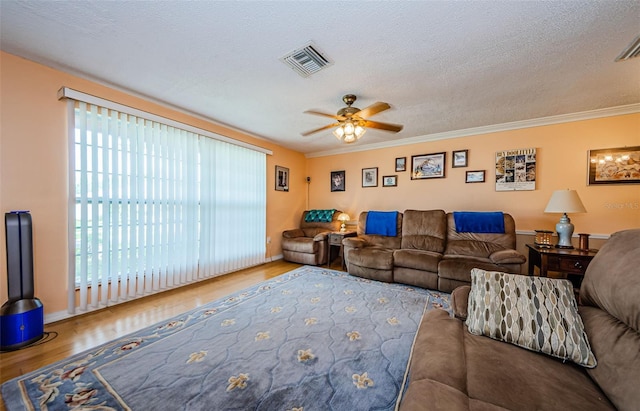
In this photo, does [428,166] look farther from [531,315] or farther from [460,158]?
[531,315]

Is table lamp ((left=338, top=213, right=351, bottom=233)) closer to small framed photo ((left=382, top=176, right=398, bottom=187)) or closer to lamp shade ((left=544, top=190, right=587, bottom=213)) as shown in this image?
small framed photo ((left=382, top=176, right=398, bottom=187))

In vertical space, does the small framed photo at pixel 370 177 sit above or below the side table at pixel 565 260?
above

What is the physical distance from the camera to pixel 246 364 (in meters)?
1.69

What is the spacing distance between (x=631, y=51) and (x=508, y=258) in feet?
7.01

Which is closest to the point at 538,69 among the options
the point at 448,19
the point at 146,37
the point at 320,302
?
the point at 448,19

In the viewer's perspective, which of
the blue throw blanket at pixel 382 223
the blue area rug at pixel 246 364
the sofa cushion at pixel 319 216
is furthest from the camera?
the sofa cushion at pixel 319 216

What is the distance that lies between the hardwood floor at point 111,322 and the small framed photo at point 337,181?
2.56 m

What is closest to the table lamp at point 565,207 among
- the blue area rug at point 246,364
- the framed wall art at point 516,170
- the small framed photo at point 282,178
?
the framed wall art at point 516,170

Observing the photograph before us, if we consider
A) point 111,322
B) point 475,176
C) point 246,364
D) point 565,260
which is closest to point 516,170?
point 475,176

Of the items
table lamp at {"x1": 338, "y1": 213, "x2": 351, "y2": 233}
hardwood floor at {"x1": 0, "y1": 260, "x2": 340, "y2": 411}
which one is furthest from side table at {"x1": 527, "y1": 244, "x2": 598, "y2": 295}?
hardwood floor at {"x1": 0, "y1": 260, "x2": 340, "y2": 411}

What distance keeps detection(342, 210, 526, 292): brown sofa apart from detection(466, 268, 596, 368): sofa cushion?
5.82 ft

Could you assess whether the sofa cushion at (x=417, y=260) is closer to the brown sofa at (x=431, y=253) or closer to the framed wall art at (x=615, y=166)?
the brown sofa at (x=431, y=253)

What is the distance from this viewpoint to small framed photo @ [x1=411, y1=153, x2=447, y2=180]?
13.9ft

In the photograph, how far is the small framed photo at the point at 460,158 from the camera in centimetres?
403
